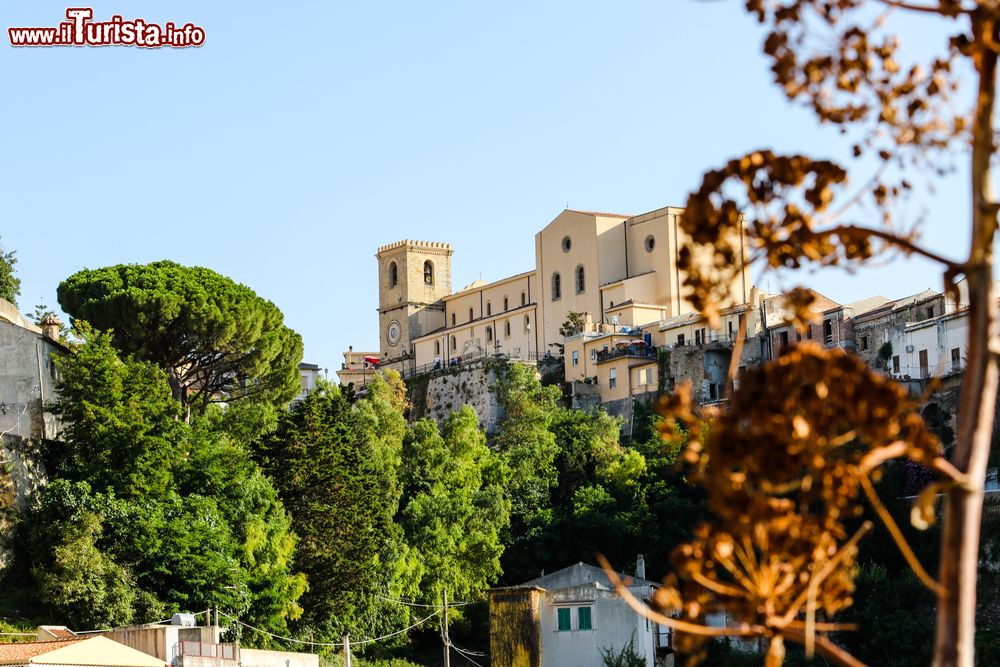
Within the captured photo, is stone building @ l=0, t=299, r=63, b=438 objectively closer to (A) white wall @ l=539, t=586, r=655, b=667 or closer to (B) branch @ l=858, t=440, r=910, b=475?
(A) white wall @ l=539, t=586, r=655, b=667

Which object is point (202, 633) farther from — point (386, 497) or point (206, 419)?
point (386, 497)

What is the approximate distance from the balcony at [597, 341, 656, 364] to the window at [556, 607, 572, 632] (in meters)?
24.7

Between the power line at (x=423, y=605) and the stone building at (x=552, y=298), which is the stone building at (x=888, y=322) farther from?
the power line at (x=423, y=605)

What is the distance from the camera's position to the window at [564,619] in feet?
162

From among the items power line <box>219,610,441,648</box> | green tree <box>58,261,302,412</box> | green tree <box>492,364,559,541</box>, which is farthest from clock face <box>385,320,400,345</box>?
power line <box>219,610,441,648</box>

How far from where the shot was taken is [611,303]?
78875mm

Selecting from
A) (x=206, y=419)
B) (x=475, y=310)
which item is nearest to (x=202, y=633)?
(x=206, y=419)

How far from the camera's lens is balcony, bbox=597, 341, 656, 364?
73.2 m

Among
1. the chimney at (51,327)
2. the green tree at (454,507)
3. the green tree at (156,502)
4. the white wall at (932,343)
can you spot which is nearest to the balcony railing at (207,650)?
the green tree at (156,502)

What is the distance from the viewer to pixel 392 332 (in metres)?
96.9

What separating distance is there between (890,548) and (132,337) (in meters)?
25.3

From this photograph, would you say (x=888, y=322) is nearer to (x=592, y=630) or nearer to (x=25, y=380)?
(x=592, y=630)

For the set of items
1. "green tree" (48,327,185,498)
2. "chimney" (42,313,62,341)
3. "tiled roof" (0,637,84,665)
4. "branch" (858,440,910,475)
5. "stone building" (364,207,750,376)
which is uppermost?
"stone building" (364,207,750,376)

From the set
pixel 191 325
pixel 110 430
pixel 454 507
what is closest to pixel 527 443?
pixel 454 507
